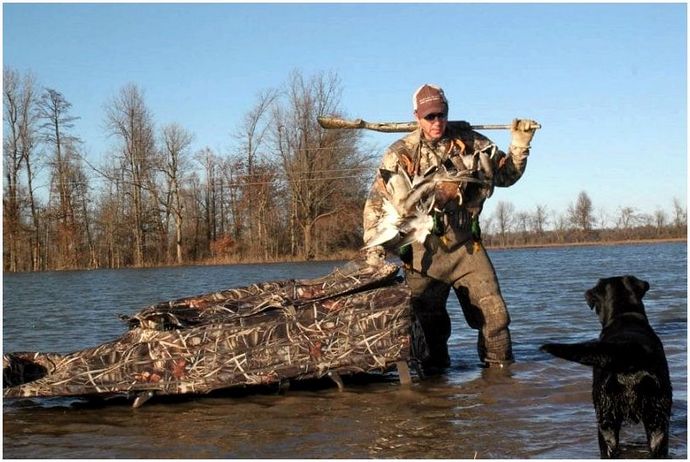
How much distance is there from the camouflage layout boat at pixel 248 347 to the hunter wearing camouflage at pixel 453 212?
0.56m

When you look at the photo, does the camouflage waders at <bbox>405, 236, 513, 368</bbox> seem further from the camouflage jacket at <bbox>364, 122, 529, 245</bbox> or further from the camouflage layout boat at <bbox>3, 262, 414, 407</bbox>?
the camouflage layout boat at <bbox>3, 262, 414, 407</bbox>

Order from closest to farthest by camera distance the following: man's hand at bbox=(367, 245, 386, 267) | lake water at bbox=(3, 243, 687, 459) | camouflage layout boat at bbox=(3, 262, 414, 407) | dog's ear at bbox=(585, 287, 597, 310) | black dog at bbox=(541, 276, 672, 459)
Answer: black dog at bbox=(541, 276, 672, 459)
lake water at bbox=(3, 243, 687, 459)
dog's ear at bbox=(585, 287, 597, 310)
camouflage layout boat at bbox=(3, 262, 414, 407)
man's hand at bbox=(367, 245, 386, 267)

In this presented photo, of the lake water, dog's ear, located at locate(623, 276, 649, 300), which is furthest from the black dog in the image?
dog's ear, located at locate(623, 276, 649, 300)

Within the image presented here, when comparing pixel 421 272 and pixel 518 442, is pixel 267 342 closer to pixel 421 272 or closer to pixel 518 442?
pixel 421 272

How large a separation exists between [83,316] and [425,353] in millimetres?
8243

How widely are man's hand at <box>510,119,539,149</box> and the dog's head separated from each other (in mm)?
2103

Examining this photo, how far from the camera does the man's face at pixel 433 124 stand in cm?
707

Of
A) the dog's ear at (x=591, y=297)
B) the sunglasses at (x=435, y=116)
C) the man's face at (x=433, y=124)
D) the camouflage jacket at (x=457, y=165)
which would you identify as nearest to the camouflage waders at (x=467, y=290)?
the camouflage jacket at (x=457, y=165)

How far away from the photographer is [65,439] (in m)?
5.58

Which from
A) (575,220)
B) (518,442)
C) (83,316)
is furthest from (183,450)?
(575,220)

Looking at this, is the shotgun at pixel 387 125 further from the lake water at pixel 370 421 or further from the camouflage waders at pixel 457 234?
the lake water at pixel 370 421

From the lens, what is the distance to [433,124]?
7.12m

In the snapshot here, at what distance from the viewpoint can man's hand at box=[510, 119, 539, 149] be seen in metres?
7.02

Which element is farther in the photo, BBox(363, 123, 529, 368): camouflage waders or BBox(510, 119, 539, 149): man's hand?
BBox(363, 123, 529, 368): camouflage waders
